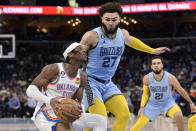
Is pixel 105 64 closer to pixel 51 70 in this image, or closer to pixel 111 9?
pixel 111 9

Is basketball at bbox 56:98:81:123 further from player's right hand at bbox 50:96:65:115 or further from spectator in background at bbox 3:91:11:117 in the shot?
spectator in background at bbox 3:91:11:117

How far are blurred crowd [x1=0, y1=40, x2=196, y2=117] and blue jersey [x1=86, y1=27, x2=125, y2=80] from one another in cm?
1153

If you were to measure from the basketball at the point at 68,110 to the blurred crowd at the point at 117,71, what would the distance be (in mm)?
12686

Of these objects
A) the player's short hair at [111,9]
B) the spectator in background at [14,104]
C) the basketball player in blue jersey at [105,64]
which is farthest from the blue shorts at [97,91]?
the spectator in background at [14,104]

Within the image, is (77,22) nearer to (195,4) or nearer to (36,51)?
(36,51)

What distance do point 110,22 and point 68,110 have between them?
1.65 meters

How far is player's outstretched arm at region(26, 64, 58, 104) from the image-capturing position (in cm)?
451

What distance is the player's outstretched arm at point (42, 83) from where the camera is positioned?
4.51 m

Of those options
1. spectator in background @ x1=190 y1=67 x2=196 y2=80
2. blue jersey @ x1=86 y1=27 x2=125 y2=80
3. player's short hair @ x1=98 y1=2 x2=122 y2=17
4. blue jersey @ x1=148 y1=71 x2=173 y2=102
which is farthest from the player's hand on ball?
spectator in background @ x1=190 y1=67 x2=196 y2=80

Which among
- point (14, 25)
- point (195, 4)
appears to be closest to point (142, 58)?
point (195, 4)

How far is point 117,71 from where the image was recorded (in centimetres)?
2383

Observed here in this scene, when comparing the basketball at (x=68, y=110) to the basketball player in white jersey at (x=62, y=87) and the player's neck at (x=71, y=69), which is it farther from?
the player's neck at (x=71, y=69)

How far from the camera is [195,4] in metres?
22.7

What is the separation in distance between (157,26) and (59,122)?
2351 centimetres
